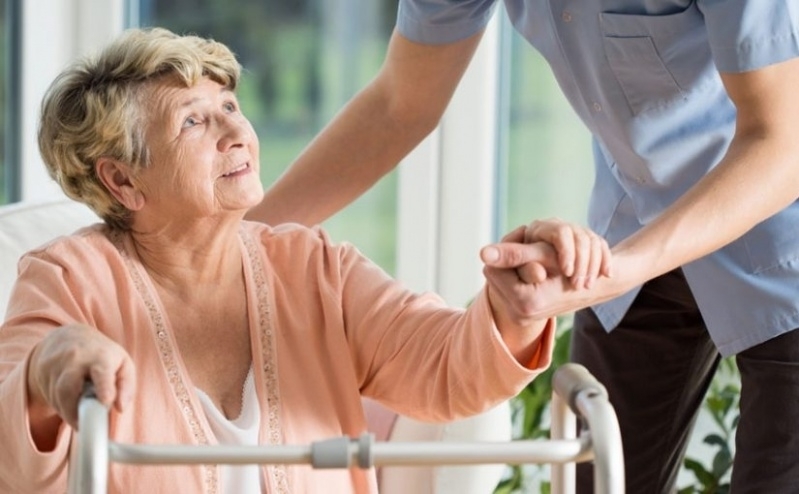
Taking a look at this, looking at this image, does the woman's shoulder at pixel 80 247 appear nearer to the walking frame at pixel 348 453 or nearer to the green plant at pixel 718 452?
the walking frame at pixel 348 453

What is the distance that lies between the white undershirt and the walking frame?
419 millimetres

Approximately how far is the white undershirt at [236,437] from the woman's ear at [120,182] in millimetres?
272

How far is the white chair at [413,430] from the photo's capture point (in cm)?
212

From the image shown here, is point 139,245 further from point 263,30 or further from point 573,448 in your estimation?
point 263,30

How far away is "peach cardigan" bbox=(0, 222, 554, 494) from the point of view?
1.77m

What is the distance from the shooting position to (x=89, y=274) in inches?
73.2

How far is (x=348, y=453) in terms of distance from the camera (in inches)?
53.4

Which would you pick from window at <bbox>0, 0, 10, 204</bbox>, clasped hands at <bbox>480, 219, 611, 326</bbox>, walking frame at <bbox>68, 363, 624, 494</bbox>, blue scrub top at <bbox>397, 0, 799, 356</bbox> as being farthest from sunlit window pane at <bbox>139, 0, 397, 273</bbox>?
walking frame at <bbox>68, 363, 624, 494</bbox>

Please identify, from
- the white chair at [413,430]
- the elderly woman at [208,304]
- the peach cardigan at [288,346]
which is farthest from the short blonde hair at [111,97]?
the white chair at [413,430]

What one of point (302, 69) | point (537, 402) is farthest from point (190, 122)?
point (302, 69)

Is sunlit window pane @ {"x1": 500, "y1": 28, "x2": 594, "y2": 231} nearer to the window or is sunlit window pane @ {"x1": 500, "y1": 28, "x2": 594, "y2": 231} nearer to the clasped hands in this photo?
the window

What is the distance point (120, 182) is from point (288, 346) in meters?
0.31

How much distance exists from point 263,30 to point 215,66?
64.3 inches

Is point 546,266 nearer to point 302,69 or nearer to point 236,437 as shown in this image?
point 236,437
